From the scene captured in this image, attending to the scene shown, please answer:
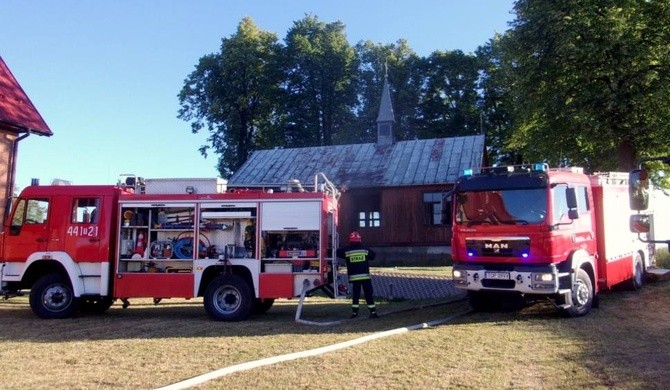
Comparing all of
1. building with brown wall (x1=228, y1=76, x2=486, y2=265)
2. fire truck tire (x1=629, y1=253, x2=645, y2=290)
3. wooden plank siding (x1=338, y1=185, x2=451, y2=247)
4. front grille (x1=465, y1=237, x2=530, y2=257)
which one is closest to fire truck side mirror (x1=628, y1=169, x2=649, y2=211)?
front grille (x1=465, y1=237, x2=530, y2=257)

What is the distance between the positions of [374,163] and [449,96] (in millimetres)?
18243

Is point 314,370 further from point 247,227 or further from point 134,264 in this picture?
point 134,264

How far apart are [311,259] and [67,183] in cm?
567

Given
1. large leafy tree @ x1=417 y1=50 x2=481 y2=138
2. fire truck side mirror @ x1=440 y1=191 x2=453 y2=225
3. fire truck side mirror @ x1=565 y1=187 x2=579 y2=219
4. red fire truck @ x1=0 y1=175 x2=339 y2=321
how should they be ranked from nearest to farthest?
fire truck side mirror @ x1=565 y1=187 x2=579 y2=219 → red fire truck @ x1=0 y1=175 x2=339 y2=321 → fire truck side mirror @ x1=440 y1=191 x2=453 y2=225 → large leafy tree @ x1=417 y1=50 x2=481 y2=138

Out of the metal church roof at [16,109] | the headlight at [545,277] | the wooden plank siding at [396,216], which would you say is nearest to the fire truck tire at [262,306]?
the headlight at [545,277]

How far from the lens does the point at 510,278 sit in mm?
10297

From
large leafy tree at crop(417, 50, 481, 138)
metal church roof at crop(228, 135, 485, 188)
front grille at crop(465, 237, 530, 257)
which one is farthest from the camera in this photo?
large leafy tree at crop(417, 50, 481, 138)

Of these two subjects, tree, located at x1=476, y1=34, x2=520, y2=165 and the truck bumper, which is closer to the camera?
the truck bumper

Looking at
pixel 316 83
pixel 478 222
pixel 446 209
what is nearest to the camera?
pixel 478 222

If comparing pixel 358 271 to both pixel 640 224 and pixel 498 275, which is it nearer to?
pixel 498 275

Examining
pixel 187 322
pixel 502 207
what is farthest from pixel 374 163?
pixel 187 322

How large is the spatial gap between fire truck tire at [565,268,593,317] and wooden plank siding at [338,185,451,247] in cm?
1571

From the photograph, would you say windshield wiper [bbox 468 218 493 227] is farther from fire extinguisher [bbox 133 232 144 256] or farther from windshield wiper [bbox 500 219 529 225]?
fire extinguisher [bbox 133 232 144 256]

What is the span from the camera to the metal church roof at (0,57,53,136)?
17688 mm
